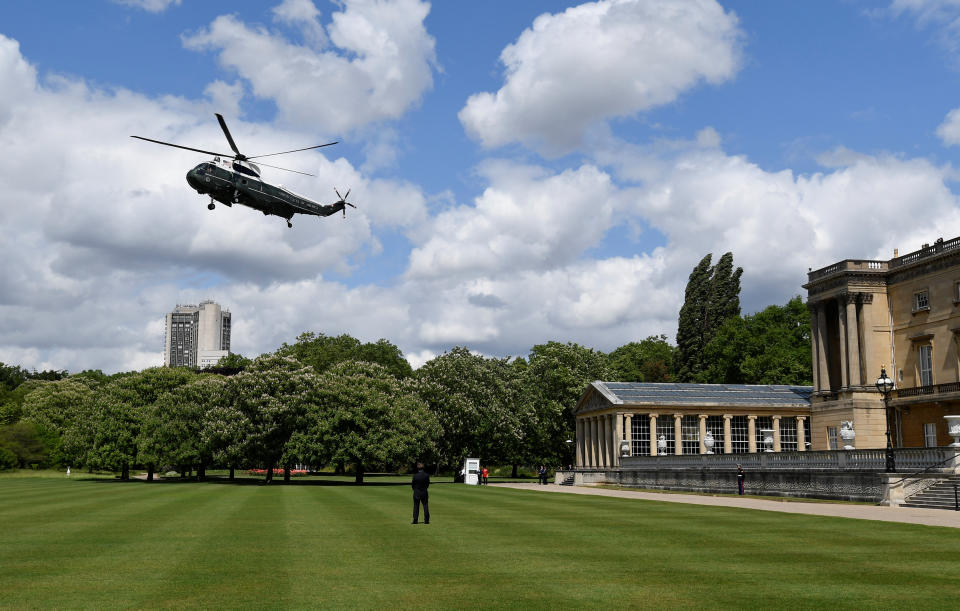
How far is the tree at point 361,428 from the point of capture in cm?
6988

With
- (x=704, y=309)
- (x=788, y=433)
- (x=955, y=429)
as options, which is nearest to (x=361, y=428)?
(x=788, y=433)

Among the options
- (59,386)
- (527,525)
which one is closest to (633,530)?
(527,525)

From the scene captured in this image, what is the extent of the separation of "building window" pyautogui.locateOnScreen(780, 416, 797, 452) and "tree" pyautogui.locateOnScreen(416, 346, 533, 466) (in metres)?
24.9

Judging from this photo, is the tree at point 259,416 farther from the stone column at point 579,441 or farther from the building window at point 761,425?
the building window at point 761,425

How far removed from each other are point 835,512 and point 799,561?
674 inches

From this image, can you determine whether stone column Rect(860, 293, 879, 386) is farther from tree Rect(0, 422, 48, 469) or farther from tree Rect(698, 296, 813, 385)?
tree Rect(0, 422, 48, 469)

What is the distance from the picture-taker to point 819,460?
4716 cm

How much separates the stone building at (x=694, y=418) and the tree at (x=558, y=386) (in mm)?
15722

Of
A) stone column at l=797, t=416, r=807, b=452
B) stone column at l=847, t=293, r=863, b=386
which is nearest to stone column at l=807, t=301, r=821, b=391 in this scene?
stone column at l=797, t=416, r=807, b=452

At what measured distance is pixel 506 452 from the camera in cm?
8906

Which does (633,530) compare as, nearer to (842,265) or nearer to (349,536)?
(349,536)

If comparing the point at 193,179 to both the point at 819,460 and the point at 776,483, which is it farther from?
the point at 819,460

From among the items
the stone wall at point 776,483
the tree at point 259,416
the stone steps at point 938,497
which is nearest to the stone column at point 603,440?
the stone wall at point 776,483

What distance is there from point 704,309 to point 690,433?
1504 inches
